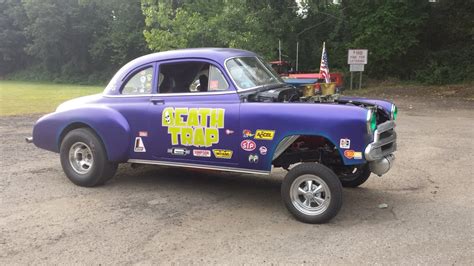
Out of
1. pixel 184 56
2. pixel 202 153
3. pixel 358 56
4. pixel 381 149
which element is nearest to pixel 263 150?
pixel 202 153

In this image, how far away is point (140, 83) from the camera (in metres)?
6.80

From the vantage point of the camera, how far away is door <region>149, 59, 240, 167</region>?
5.88 meters

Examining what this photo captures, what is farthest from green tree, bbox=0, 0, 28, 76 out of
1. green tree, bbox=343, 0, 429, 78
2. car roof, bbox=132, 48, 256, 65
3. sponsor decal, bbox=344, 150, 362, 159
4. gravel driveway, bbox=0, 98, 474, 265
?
sponsor decal, bbox=344, 150, 362, 159

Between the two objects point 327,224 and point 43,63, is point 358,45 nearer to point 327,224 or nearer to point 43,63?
point 327,224

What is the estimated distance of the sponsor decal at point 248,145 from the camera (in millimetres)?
5695

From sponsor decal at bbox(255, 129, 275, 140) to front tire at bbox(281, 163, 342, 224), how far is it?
0.46 metres

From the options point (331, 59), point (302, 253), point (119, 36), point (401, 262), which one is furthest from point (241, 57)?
point (119, 36)

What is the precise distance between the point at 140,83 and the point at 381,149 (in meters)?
3.31

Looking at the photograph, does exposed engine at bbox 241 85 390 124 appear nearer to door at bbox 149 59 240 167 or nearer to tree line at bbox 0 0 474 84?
door at bbox 149 59 240 167

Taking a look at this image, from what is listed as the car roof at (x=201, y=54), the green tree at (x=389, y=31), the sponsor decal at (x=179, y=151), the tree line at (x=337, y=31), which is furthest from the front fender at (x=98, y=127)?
the green tree at (x=389, y=31)

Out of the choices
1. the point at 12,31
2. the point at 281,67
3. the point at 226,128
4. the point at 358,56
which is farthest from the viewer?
the point at 12,31

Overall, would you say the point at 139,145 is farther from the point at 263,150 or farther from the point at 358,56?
the point at 358,56

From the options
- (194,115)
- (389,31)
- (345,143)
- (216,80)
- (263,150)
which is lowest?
(263,150)

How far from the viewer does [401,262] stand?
14.2ft
